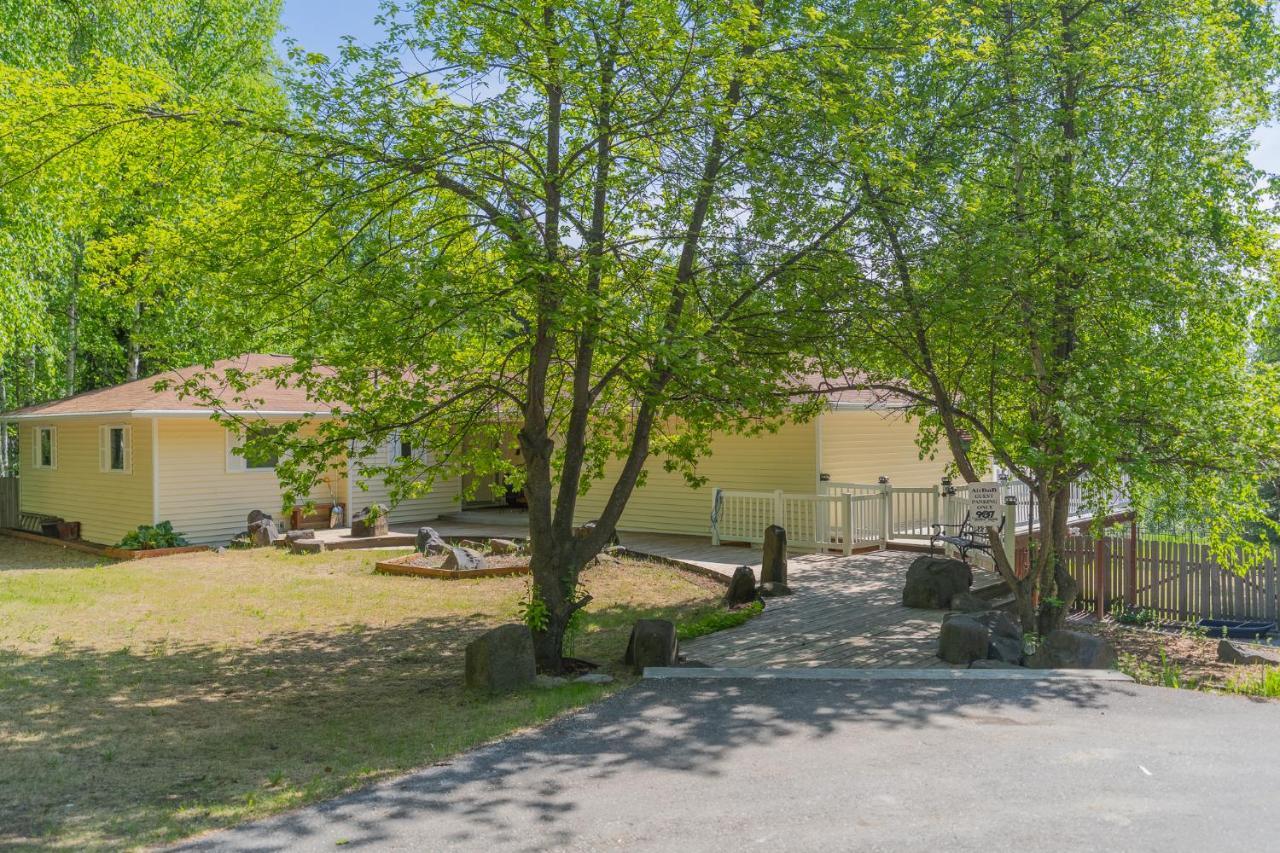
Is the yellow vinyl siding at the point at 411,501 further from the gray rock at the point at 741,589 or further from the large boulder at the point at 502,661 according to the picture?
the large boulder at the point at 502,661

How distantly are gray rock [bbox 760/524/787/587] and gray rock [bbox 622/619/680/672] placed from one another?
4.37 metres

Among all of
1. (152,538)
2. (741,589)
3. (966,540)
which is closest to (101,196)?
(741,589)

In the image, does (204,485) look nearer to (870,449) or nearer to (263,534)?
(263,534)

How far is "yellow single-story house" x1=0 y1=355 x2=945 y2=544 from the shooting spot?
18.6 metres

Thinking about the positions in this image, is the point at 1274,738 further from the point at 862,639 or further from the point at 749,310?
the point at 749,310

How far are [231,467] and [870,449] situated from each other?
13.3 m

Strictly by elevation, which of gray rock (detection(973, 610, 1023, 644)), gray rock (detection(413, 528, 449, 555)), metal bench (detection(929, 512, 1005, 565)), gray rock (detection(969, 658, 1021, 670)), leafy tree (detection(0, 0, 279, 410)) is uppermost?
leafy tree (detection(0, 0, 279, 410))

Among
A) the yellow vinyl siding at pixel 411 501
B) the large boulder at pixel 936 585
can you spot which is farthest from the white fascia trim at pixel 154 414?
the large boulder at pixel 936 585

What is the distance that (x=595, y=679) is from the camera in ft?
29.5

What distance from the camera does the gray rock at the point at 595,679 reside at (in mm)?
8883

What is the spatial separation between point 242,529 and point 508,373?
10945 mm

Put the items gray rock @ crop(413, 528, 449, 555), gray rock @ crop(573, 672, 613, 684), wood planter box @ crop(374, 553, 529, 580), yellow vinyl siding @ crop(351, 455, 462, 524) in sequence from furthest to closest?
yellow vinyl siding @ crop(351, 455, 462, 524), gray rock @ crop(413, 528, 449, 555), wood planter box @ crop(374, 553, 529, 580), gray rock @ crop(573, 672, 613, 684)

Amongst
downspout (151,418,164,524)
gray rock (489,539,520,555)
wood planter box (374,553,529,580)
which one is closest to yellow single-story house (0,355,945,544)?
downspout (151,418,164,524)

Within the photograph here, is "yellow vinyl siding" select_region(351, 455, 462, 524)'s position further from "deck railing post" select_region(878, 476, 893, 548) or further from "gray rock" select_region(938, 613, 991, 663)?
"gray rock" select_region(938, 613, 991, 663)
